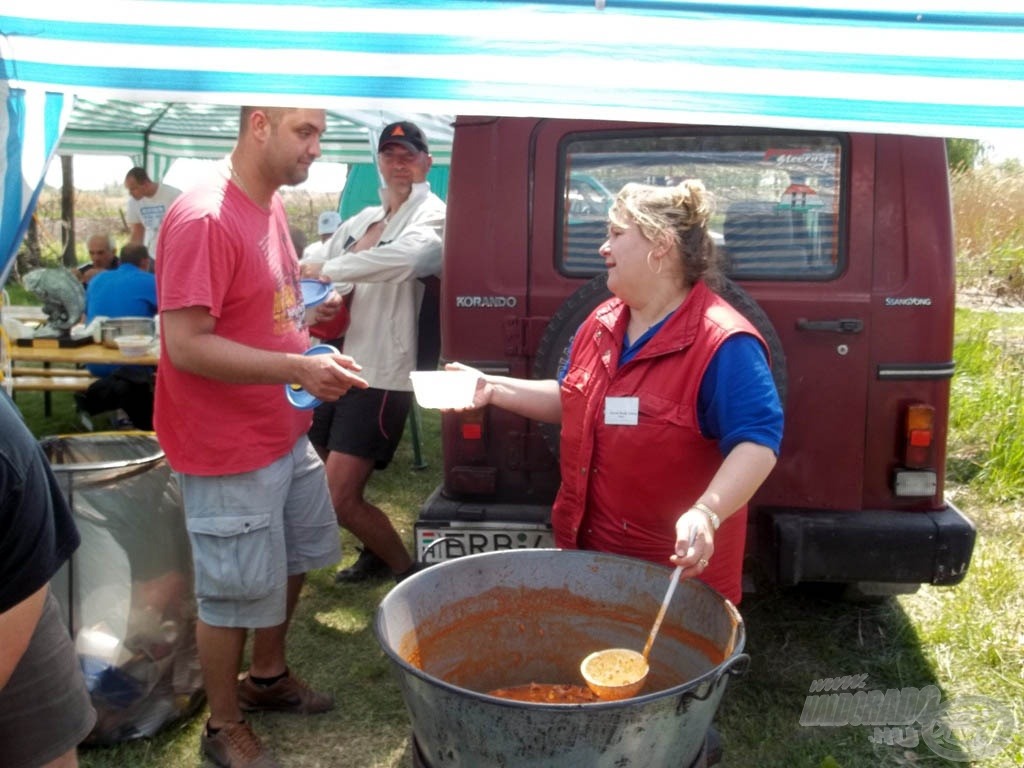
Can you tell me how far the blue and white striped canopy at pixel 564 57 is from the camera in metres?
2.47

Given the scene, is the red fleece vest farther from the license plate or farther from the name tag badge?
the license plate

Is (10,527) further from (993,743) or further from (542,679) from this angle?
(993,743)

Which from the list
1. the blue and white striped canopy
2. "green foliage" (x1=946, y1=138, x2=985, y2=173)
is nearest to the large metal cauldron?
the blue and white striped canopy

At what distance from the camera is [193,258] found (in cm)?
257

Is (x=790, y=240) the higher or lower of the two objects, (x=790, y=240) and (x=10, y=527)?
the higher

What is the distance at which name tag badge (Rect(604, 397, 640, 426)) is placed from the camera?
241 cm

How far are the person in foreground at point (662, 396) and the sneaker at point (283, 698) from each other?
1342mm

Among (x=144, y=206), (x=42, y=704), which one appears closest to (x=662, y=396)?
(x=42, y=704)

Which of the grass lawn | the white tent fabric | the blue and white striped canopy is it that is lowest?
the grass lawn

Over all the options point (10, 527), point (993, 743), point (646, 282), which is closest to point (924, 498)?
point (993, 743)

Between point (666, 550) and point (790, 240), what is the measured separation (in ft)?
4.70

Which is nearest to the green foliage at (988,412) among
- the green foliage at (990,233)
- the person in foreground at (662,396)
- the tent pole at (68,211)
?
the green foliage at (990,233)

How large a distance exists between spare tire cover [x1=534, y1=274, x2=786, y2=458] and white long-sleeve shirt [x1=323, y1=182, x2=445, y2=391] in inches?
39.6

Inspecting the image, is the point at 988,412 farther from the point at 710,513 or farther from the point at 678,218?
the point at 710,513
